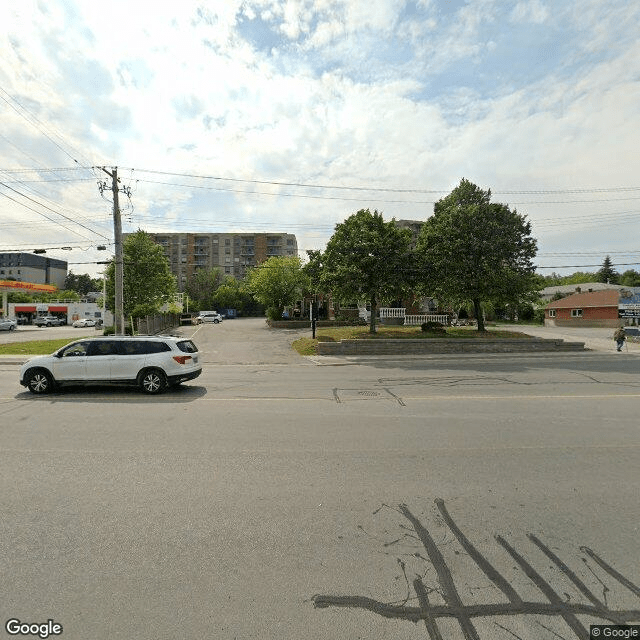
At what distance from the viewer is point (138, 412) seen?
8172 millimetres

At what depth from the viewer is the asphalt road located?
8.59 feet

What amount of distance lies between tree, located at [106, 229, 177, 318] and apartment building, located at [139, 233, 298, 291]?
69.3 metres

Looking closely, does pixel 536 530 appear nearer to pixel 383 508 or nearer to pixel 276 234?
pixel 383 508

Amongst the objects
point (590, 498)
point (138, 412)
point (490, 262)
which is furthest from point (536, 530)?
point (490, 262)

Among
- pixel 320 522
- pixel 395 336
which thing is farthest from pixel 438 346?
pixel 320 522

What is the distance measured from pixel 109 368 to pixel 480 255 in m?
19.6

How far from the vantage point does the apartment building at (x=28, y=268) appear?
4523 inches

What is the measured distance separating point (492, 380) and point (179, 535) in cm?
1128

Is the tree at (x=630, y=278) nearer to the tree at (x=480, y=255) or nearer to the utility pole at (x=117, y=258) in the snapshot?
the tree at (x=480, y=255)

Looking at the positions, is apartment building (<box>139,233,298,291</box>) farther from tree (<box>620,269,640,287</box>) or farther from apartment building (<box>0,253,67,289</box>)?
tree (<box>620,269,640,287</box>)

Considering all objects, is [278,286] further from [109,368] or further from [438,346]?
[109,368]

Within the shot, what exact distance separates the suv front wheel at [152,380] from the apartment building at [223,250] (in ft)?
310

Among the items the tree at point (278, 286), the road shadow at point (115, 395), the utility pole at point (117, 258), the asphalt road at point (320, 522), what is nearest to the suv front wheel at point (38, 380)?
the road shadow at point (115, 395)

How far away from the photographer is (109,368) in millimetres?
10297
